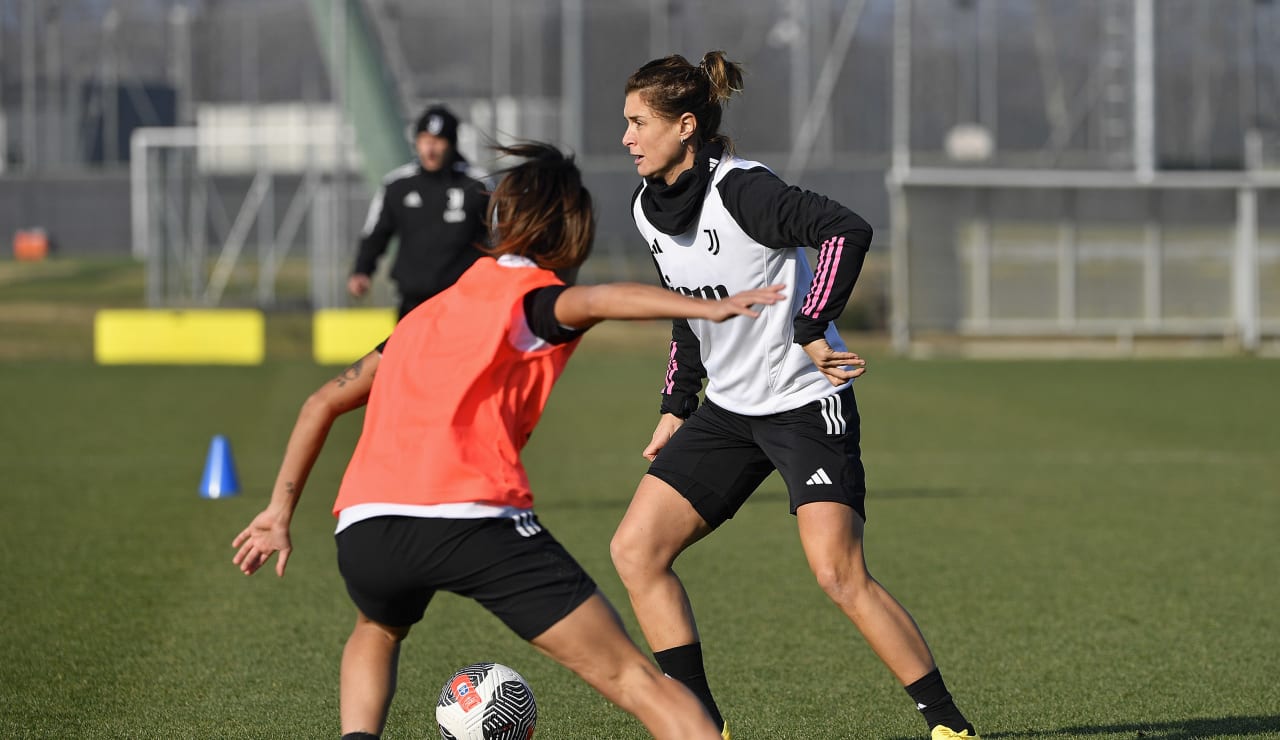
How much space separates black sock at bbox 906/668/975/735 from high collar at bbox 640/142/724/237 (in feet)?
4.58

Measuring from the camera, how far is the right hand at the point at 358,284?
9.59 m

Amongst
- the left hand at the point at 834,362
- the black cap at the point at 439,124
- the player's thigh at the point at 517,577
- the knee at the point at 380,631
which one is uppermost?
the black cap at the point at 439,124

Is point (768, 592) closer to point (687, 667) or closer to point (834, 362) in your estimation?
point (687, 667)

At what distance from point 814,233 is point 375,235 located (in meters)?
5.75

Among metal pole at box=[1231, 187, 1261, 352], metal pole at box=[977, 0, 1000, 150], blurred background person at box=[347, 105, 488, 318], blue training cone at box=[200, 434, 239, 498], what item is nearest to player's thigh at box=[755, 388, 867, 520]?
blurred background person at box=[347, 105, 488, 318]

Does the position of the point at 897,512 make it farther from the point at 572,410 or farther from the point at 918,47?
the point at 918,47

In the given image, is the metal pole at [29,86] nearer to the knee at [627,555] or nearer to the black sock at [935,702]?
the knee at [627,555]

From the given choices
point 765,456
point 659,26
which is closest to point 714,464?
point 765,456

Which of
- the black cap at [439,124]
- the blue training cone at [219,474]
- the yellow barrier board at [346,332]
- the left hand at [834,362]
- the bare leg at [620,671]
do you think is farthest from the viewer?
the yellow barrier board at [346,332]

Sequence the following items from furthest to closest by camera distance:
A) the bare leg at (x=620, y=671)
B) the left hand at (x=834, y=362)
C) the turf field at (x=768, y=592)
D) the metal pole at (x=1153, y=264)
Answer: the metal pole at (x=1153, y=264) → the turf field at (x=768, y=592) → the left hand at (x=834, y=362) → the bare leg at (x=620, y=671)

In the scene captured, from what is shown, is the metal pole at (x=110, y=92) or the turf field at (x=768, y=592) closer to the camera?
the turf field at (x=768, y=592)

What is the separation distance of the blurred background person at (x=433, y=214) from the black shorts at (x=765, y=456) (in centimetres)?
450

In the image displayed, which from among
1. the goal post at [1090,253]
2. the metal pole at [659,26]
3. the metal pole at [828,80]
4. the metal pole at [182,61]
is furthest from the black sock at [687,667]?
the metal pole at [182,61]

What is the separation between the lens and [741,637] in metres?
6.51
